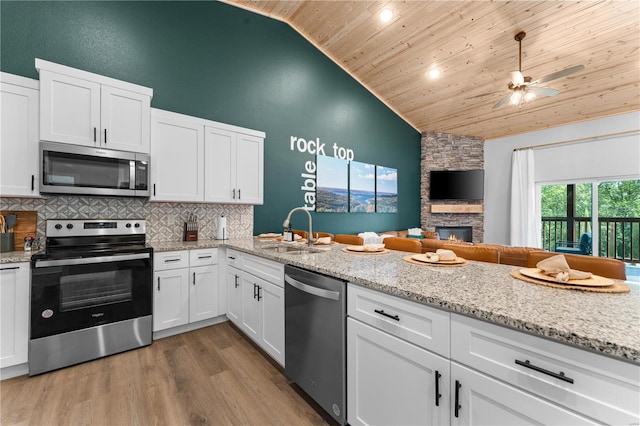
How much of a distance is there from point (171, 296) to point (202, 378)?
3.21 feet

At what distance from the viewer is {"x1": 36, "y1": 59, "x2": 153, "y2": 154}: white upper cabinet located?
7.50 ft

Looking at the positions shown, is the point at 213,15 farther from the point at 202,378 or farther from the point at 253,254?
the point at 202,378

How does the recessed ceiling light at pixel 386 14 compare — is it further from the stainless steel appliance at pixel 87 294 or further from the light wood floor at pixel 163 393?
the light wood floor at pixel 163 393

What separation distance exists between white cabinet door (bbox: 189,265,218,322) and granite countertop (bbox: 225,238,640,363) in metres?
1.68

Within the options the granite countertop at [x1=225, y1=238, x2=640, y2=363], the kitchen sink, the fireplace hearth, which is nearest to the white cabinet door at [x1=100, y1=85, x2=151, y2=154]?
the kitchen sink

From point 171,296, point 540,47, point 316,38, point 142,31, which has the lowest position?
→ point 171,296

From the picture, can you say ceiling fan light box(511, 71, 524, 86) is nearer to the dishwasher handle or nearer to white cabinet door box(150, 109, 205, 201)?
the dishwasher handle

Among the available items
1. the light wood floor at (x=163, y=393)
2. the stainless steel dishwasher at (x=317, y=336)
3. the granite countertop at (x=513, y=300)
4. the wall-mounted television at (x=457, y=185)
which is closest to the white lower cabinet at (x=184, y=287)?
the light wood floor at (x=163, y=393)

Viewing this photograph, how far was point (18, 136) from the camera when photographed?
2256 millimetres

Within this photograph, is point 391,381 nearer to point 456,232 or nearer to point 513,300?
point 513,300

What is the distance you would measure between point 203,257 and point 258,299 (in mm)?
975

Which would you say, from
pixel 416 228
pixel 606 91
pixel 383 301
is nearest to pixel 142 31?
pixel 383 301

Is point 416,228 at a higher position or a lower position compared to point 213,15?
lower

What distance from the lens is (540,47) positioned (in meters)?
3.93
